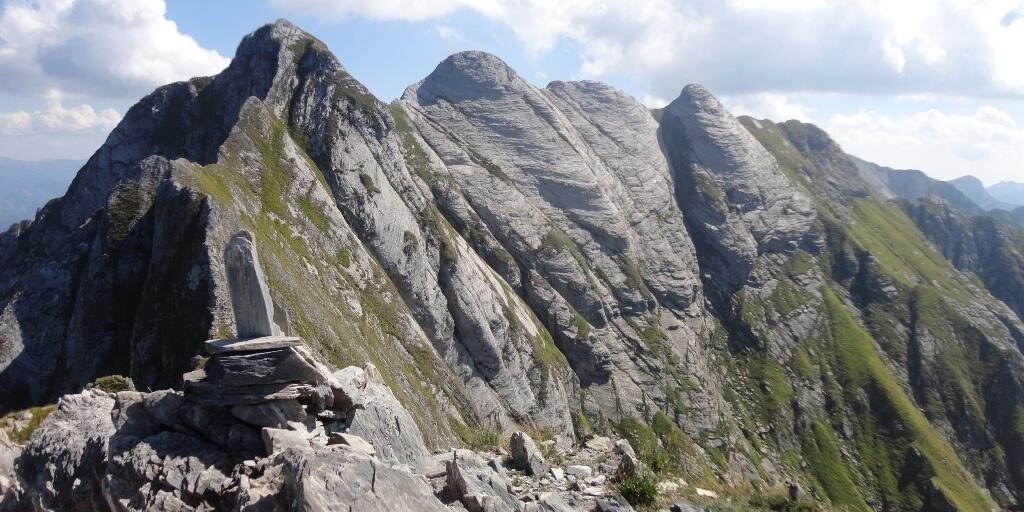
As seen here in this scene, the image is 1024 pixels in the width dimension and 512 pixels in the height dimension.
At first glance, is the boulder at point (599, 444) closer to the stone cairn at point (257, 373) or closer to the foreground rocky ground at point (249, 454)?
the foreground rocky ground at point (249, 454)

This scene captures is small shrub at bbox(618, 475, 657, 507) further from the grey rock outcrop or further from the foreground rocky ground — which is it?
the grey rock outcrop

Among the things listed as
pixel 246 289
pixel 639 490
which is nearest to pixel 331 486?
pixel 246 289

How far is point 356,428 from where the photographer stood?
727 inches

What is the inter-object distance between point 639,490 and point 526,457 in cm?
440

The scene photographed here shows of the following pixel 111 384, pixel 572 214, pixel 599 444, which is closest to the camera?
pixel 111 384

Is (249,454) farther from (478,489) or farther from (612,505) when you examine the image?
(612,505)

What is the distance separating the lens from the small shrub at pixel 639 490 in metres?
20.6

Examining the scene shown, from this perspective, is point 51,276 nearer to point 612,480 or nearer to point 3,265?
point 3,265

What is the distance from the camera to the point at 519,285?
121 meters

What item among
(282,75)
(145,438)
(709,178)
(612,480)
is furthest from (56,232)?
(709,178)

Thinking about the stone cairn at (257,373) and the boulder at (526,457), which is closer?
the stone cairn at (257,373)

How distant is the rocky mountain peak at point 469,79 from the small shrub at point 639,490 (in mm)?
158395

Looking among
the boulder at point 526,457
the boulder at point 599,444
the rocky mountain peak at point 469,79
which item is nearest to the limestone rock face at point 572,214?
the rocky mountain peak at point 469,79

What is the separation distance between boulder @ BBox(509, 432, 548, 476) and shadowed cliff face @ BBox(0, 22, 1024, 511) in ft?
18.5
